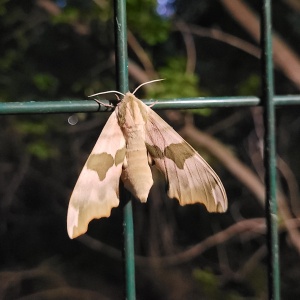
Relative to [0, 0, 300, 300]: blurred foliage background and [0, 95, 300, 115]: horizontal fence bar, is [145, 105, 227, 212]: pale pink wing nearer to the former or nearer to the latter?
[0, 95, 300, 115]: horizontal fence bar

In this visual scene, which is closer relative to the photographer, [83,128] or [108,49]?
[108,49]

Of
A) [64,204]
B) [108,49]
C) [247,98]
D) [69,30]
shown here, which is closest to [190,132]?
[108,49]

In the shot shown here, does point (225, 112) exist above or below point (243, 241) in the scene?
above

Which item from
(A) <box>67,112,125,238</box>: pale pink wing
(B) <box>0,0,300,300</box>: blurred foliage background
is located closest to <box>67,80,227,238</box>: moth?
(A) <box>67,112,125,238</box>: pale pink wing

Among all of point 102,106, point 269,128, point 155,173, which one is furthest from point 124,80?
point 155,173

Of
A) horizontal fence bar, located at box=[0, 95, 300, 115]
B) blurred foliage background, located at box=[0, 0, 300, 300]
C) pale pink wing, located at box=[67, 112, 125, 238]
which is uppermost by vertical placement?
blurred foliage background, located at box=[0, 0, 300, 300]

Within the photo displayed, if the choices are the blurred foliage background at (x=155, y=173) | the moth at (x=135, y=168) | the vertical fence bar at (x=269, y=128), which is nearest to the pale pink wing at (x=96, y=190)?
the moth at (x=135, y=168)

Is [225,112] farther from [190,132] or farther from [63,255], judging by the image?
[63,255]
